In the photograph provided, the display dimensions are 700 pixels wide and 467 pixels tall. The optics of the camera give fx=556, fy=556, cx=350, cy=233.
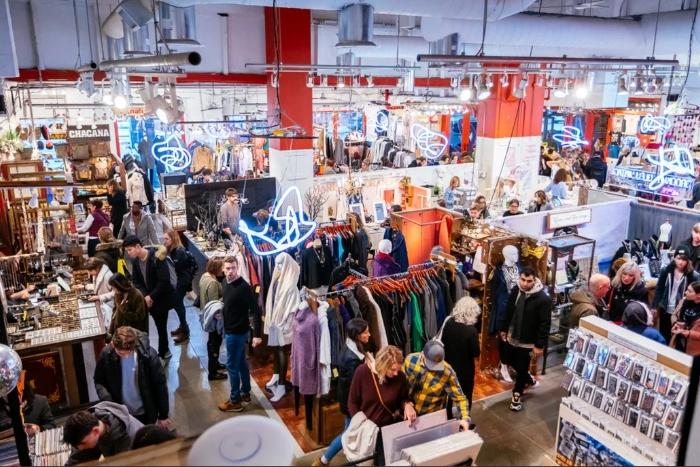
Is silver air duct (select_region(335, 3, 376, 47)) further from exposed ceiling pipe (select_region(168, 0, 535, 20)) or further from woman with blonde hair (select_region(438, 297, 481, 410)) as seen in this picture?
woman with blonde hair (select_region(438, 297, 481, 410))

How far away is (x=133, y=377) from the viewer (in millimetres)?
4180

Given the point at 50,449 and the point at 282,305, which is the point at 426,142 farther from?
the point at 50,449

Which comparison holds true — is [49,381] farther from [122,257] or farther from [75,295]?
[122,257]

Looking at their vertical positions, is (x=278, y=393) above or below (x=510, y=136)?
below

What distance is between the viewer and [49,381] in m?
5.31

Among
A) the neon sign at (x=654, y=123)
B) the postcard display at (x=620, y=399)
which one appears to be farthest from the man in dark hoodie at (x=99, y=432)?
the neon sign at (x=654, y=123)

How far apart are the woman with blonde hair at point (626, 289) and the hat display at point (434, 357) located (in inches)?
110

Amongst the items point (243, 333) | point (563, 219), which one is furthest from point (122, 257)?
point (563, 219)

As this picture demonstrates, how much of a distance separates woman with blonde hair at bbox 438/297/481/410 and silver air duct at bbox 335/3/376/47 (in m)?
2.69

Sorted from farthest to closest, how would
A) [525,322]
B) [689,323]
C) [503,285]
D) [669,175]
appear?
1. [669,175]
2. [503,285]
3. [689,323]
4. [525,322]

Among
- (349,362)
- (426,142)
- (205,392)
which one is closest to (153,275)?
(205,392)

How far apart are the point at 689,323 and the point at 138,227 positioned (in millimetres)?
7199

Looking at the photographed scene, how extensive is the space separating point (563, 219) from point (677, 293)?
124 inches

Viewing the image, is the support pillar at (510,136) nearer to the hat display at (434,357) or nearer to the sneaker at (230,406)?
the sneaker at (230,406)
